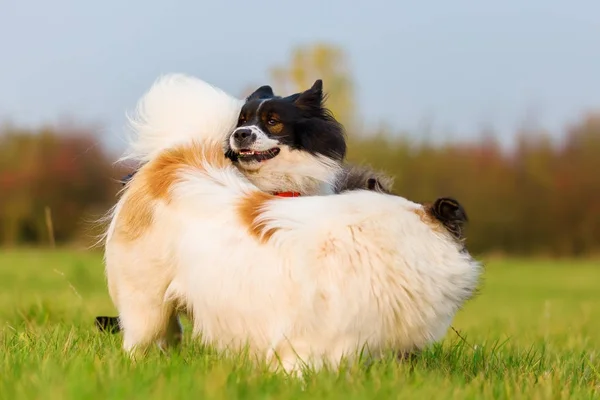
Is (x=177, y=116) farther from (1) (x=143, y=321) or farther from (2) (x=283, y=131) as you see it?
(1) (x=143, y=321)

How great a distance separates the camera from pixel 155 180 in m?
4.43

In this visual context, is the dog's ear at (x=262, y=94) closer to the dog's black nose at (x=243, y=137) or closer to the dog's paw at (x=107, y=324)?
the dog's black nose at (x=243, y=137)

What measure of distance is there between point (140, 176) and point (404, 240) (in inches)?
68.3

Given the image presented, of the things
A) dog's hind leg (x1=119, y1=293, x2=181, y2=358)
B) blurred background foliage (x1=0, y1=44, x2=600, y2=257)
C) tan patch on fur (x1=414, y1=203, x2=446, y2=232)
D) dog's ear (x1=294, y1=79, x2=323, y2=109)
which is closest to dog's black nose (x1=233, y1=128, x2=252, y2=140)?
dog's ear (x1=294, y1=79, x2=323, y2=109)

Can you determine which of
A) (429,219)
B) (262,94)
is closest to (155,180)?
(262,94)

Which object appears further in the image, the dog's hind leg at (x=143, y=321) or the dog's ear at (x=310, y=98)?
the dog's ear at (x=310, y=98)

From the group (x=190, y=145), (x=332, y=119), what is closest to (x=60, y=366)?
(x=190, y=145)

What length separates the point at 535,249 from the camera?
23.7m

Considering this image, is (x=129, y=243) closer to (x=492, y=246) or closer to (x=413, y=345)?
(x=413, y=345)

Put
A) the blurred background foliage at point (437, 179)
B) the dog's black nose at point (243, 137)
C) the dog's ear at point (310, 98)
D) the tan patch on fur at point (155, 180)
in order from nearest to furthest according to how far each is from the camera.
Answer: the tan patch on fur at point (155, 180), the dog's black nose at point (243, 137), the dog's ear at point (310, 98), the blurred background foliage at point (437, 179)

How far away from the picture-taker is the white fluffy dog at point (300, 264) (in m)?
3.68

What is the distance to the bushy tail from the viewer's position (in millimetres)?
4684

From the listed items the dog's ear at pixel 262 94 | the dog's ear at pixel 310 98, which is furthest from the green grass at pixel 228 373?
the dog's ear at pixel 262 94

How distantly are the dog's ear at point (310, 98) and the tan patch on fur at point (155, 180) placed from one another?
658 mm
